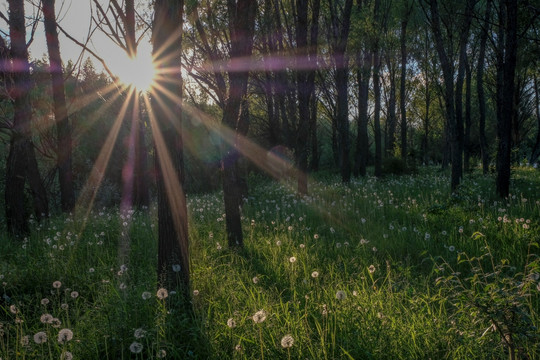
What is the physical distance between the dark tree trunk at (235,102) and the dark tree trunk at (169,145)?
188 cm

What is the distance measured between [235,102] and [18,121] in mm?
6236

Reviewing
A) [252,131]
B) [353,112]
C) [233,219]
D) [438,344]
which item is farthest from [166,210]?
[353,112]

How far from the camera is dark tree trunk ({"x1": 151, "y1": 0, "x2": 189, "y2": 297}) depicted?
3.65m

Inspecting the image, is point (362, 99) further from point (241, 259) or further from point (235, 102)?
point (241, 259)

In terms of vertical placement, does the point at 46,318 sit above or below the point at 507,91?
below

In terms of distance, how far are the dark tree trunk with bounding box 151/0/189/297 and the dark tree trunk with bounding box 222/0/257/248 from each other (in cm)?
188

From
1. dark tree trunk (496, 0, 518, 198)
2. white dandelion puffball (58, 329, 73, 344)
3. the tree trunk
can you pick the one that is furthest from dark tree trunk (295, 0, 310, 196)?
white dandelion puffball (58, 329, 73, 344)

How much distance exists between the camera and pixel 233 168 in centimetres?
624

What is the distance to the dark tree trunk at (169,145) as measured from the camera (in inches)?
144

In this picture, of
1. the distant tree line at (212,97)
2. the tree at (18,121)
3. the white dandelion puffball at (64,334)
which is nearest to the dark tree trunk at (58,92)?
the distant tree line at (212,97)

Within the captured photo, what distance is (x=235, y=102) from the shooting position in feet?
19.0

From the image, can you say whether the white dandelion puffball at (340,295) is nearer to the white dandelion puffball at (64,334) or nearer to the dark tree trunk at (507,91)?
the white dandelion puffball at (64,334)

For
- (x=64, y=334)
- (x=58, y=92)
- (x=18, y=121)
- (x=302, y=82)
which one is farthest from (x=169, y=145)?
(x=58, y=92)

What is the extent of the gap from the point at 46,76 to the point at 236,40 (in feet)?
49.0
